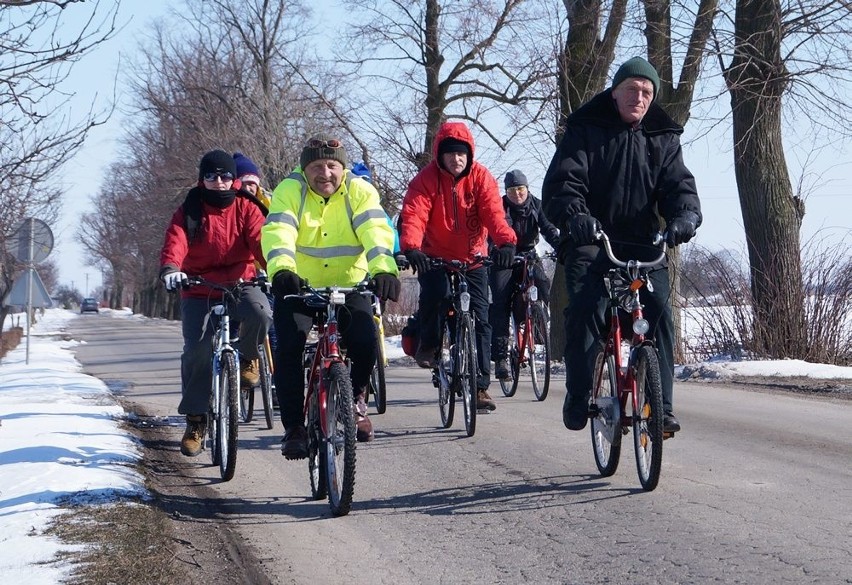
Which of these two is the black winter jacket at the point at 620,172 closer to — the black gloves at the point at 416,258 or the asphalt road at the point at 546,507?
the asphalt road at the point at 546,507

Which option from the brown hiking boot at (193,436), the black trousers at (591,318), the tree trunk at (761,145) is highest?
the tree trunk at (761,145)

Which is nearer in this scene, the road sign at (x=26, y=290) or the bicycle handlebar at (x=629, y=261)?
the bicycle handlebar at (x=629, y=261)

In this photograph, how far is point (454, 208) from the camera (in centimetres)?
891

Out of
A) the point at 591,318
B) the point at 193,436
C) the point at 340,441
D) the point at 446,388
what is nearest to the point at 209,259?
the point at 193,436

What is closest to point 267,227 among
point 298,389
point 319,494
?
point 298,389

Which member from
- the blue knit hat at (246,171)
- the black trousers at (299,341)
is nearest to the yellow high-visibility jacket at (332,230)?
the black trousers at (299,341)

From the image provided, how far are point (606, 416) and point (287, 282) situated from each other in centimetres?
177

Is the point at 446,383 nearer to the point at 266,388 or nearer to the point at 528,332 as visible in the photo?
the point at 266,388

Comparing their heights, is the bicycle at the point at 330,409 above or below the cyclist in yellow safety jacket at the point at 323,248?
below

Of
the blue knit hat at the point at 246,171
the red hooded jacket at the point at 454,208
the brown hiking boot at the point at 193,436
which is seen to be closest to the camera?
the brown hiking boot at the point at 193,436

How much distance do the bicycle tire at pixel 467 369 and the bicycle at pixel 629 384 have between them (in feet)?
6.43

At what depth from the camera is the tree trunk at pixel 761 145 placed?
1591 cm

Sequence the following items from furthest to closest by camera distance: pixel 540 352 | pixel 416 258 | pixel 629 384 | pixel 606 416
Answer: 1. pixel 540 352
2. pixel 416 258
3. pixel 606 416
4. pixel 629 384

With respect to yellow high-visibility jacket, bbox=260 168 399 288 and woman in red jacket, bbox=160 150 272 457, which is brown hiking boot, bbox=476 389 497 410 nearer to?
woman in red jacket, bbox=160 150 272 457
